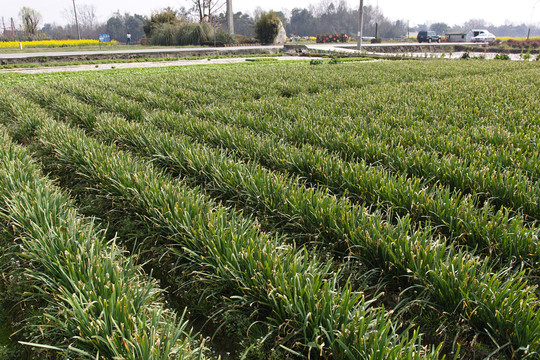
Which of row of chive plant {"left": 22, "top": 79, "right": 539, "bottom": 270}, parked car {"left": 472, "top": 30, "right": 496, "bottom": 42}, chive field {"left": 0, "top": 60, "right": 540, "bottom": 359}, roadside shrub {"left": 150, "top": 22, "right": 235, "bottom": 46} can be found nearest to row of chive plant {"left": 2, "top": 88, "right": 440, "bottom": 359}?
chive field {"left": 0, "top": 60, "right": 540, "bottom": 359}

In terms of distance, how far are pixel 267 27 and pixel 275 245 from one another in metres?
36.8

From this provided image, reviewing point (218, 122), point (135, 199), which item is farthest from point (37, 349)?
point (218, 122)

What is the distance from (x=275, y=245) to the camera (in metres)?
2.56

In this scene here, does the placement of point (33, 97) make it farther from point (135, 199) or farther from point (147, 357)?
point (147, 357)

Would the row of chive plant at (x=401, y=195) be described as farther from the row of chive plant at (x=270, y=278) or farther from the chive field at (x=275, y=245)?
the row of chive plant at (x=270, y=278)

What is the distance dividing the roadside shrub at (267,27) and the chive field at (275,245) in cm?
3283

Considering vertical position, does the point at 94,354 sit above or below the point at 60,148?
below

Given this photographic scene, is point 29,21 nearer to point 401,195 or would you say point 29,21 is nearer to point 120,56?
point 120,56

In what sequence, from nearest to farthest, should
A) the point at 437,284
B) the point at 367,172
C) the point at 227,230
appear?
the point at 437,284
the point at 227,230
the point at 367,172

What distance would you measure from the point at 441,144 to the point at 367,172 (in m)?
1.67

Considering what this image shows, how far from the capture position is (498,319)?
1981mm

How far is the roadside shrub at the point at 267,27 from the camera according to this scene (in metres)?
36.1

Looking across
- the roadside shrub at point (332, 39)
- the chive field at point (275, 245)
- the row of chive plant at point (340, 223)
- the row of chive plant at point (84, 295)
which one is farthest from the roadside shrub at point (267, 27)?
the row of chive plant at point (84, 295)

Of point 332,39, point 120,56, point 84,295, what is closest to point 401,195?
point 84,295
